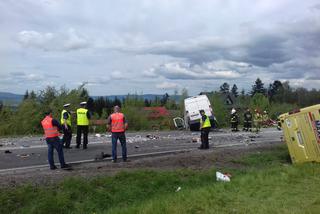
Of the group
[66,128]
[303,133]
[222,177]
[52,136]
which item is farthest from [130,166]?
[303,133]

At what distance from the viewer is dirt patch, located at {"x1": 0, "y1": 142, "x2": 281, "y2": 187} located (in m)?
10.7

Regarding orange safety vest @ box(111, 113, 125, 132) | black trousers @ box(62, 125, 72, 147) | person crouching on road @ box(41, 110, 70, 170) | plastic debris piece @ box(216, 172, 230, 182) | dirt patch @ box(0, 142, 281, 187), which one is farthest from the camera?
black trousers @ box(62, 125, 72, 147)

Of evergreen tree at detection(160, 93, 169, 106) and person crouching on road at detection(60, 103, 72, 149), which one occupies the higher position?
evergreen tree at detection(160, 93, 169, 106)

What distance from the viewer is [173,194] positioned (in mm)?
10312

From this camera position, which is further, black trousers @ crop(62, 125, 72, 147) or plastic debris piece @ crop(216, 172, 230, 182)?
black trousers @ crop(62, 125, 72, 147)

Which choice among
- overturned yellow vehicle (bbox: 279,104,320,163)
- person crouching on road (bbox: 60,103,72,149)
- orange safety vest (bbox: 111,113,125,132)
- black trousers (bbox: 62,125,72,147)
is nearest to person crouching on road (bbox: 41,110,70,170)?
orange safety vest (bbox: 111,113,125,132)

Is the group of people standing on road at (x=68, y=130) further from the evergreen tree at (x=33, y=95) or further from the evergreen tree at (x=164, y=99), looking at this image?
the evergreen tree at (x=164, y=99)

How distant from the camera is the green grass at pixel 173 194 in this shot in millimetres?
8445

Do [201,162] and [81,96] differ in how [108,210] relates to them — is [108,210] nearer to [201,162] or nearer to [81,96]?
[201,162]

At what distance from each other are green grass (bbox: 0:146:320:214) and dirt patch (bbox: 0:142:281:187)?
607 mm

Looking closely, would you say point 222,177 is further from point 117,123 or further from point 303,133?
point 117,123

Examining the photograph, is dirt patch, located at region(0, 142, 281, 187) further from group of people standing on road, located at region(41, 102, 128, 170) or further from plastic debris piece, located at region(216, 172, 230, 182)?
plastic debris piece, located at region(216, 172, 230, 182)

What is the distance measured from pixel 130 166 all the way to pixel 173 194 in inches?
123

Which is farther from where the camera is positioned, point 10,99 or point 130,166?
point 10,99
